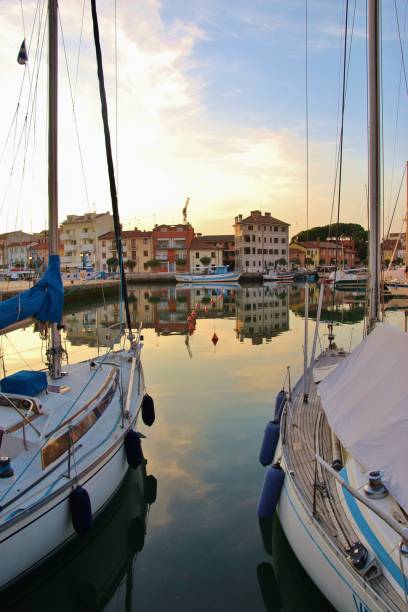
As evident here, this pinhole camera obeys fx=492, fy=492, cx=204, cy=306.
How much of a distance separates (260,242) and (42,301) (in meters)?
98.7

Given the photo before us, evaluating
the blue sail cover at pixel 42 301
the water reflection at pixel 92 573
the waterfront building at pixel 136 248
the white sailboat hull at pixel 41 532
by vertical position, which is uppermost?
the waterfront building at pixel 136 248

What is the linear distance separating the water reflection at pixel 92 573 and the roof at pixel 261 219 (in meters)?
97.5

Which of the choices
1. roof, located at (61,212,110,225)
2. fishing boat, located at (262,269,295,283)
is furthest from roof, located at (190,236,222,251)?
roof, located at (61,212,110,225)

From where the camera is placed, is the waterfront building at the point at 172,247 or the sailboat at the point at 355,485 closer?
the sailboat at the point at 355,485

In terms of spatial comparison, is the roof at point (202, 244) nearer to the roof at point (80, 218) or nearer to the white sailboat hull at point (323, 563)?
the roof at point (80, 218)

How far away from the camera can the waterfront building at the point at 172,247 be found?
10356 cm

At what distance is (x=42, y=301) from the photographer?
9.41m

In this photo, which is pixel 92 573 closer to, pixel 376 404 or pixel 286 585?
pixel 286 585

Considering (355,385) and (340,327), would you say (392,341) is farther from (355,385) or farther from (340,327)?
(340,327)

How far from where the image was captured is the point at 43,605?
21.0ft

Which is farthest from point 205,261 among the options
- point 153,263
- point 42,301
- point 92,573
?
point 92,573

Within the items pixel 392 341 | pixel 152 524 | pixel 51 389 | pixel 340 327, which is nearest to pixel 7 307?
pixel 51 389

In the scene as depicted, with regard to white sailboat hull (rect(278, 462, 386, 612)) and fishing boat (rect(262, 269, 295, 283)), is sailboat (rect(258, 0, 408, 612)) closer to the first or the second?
white sailboat hull (rect(278, 462, 386, 612))

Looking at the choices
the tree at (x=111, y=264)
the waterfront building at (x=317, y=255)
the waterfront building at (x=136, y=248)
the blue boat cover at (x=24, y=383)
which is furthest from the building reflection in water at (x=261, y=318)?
the waterfront building at (x=317, y=255)
